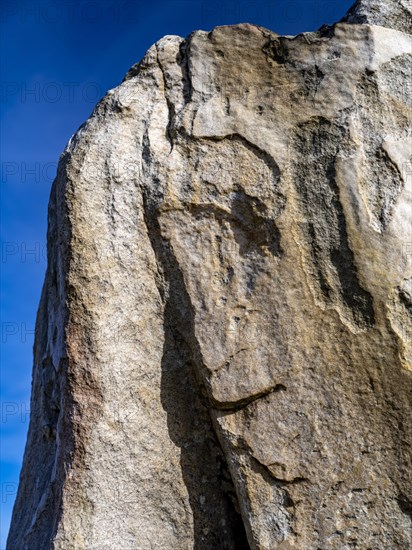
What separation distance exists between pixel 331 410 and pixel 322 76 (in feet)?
5.97

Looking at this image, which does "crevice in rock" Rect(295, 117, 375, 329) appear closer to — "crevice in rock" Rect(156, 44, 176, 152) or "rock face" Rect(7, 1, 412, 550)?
"rock face" Rect(7, 1, 412, 550)

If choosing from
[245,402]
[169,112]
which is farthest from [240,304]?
[169,112]

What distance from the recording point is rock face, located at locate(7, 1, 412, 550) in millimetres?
3438

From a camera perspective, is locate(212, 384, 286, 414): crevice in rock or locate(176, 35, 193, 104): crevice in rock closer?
locate(212, 384, 286, 414): crevice in rock

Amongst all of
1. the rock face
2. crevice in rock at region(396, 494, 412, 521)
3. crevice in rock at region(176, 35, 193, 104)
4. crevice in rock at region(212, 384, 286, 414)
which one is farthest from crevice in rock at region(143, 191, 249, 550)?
crevice in rock at region(396, 494, 412, 521)

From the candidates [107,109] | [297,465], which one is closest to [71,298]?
[107,109]

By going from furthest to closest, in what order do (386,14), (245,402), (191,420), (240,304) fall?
(386,14) < (191,420) < (240,304) < (245,402)

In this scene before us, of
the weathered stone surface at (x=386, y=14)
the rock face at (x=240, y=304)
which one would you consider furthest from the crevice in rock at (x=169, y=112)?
the weathered stone surface at (x=386, y=14)

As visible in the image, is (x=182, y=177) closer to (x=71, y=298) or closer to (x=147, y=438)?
(x=71, y=298)

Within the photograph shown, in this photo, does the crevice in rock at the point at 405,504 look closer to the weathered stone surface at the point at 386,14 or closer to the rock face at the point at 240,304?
the rock face at the point at 240,304

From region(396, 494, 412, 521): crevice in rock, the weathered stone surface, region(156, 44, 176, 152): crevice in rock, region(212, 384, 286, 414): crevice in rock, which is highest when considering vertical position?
the weathered stone surface

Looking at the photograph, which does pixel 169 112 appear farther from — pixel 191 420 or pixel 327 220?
pixel 191 420

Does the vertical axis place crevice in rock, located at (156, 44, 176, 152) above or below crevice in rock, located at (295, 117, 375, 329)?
above

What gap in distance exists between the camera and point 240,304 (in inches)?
143
